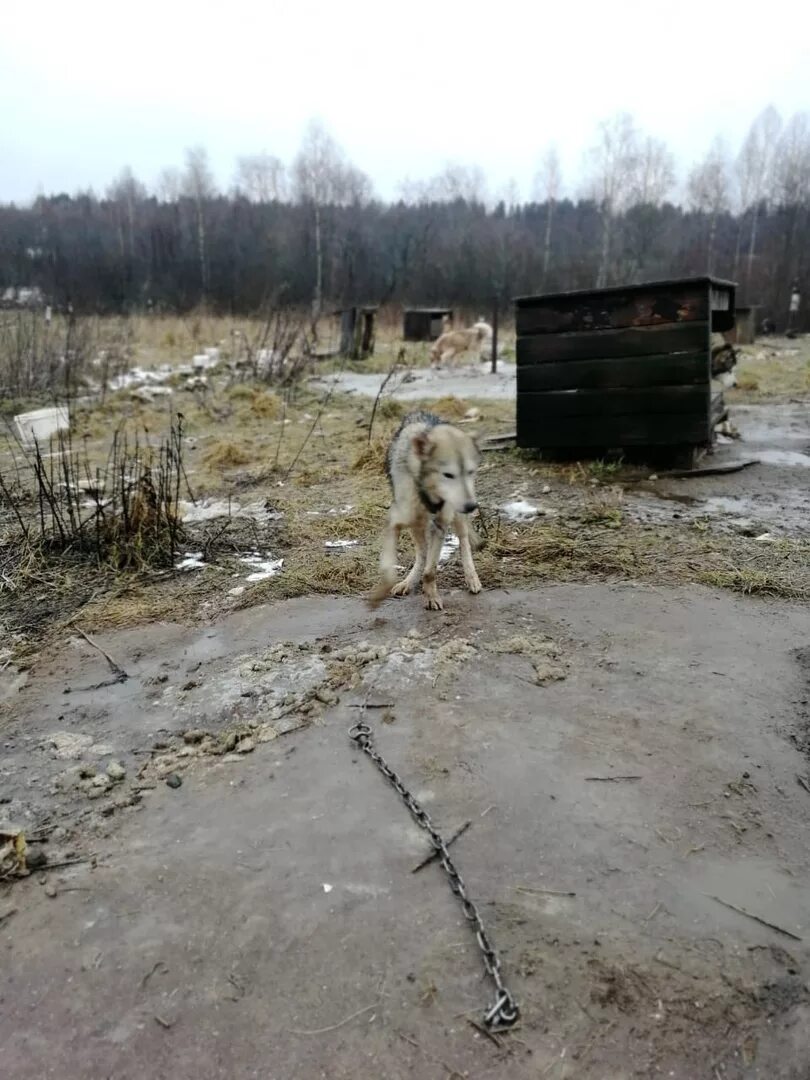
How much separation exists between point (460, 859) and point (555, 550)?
289cm

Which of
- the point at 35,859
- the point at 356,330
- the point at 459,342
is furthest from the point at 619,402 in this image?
the point at 356,330

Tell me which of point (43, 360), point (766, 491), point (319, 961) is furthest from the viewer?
point (43, 360)

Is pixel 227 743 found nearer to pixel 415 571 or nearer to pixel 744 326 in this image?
pixel 415 571

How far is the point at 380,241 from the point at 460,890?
4851 centimetres

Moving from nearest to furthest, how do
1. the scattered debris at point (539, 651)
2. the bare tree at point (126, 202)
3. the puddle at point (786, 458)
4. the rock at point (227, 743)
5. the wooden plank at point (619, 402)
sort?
the rock at point (227, 743)
the scattered debris at point (539, 651)
the wooden plank at point (619, 402)
the puddle at point (786, 458)
the bare tree at point (126, 202)

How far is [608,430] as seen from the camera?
22.9ft

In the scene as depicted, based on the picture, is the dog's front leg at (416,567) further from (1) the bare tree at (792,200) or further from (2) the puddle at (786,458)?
(1) the bare tree at (792,200)

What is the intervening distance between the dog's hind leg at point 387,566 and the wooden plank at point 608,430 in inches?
135

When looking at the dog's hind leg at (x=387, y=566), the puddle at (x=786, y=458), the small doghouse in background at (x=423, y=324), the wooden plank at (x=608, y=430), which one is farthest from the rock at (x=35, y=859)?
the small doghouse in background at (x=423, y=324)

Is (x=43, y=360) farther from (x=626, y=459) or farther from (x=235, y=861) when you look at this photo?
(x=235, y=861)

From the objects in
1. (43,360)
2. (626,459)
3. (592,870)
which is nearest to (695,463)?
(626,459)

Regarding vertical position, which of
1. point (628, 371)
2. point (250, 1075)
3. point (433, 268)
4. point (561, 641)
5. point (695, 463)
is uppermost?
point (433, 268)

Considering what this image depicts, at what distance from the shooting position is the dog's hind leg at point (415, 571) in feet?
14.1

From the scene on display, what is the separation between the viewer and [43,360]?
1348 cm
